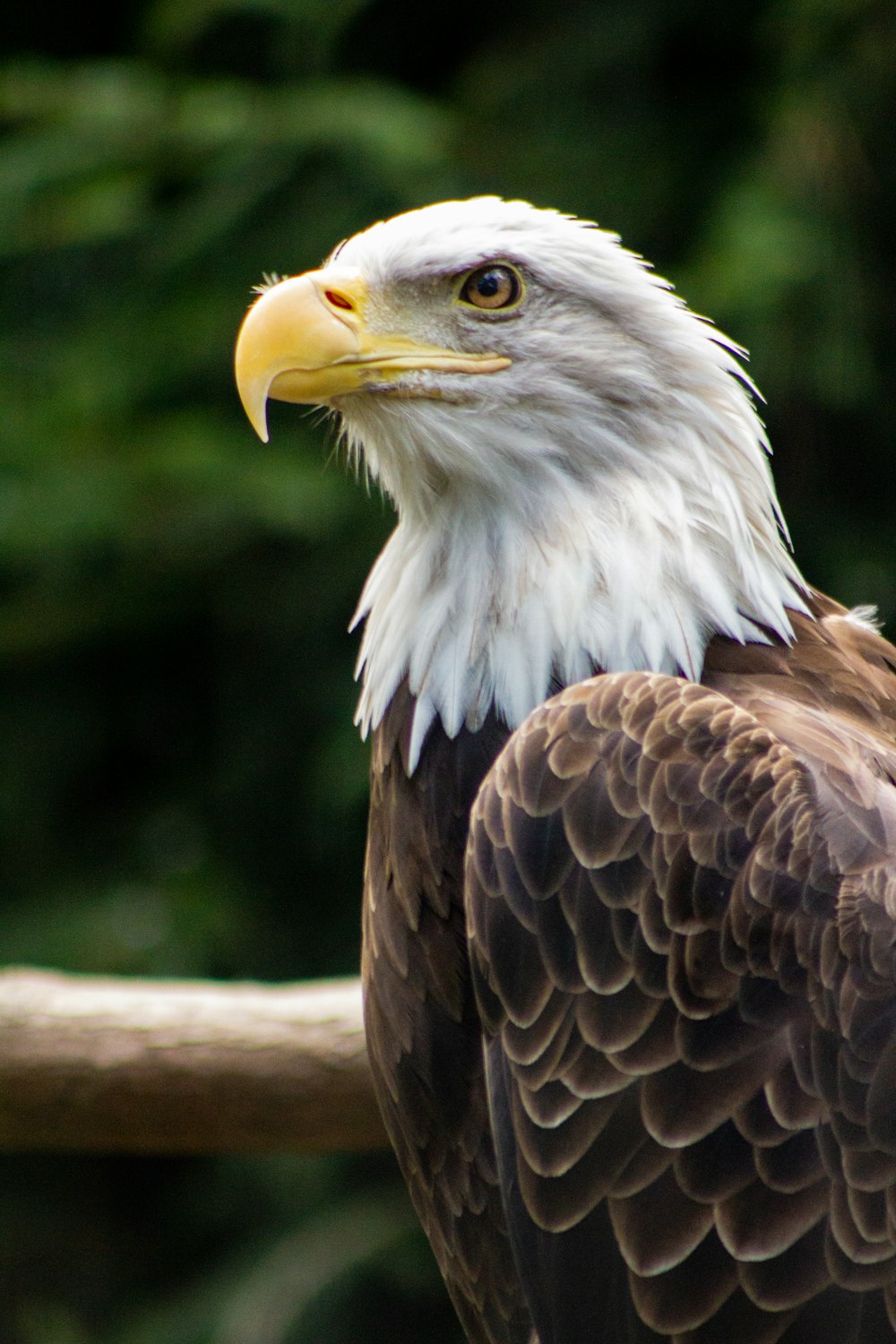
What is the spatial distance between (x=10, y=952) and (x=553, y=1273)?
319 cm

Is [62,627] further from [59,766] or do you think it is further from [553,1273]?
[553,1273]

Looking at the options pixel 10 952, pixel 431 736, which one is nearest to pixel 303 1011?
pixel 431 736

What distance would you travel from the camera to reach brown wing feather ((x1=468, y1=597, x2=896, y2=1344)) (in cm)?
195

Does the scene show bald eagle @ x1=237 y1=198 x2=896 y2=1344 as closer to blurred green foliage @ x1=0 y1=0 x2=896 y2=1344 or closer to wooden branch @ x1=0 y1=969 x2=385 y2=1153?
wooden branch @ x1=0 y1=969 x2=385 y2=1153

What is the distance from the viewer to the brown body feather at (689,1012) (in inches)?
76.8

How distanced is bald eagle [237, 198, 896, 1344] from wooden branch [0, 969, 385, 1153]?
2.03 ft

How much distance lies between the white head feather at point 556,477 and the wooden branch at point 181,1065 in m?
0.81

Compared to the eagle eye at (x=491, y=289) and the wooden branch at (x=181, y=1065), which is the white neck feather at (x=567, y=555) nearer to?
the eagle eye at (x=491, y=289)

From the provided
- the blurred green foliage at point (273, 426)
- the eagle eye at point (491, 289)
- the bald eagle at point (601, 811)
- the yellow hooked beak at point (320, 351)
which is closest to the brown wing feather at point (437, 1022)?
the bald eagle at point (601, 811)

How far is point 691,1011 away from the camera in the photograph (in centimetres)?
199

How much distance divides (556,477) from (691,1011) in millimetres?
800

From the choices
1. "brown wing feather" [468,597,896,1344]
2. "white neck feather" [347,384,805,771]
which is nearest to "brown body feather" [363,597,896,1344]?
"brown wing feather" [468,597,896,1344]

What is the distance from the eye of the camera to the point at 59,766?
543 cm

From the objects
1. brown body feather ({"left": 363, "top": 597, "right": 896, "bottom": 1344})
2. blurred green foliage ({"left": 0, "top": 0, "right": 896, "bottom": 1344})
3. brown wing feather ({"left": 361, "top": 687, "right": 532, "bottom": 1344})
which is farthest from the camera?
blurred green foliage ({"left": 0, "top": 0, "right": 896, "bottom": 1344})
